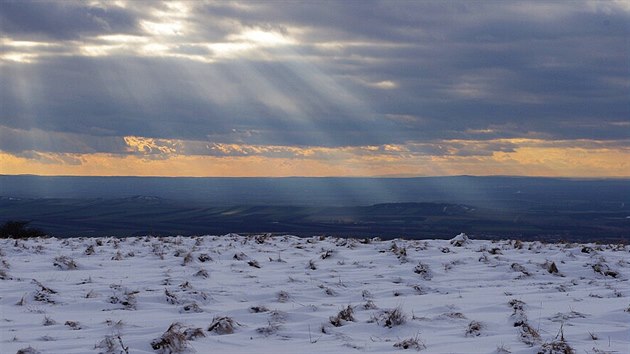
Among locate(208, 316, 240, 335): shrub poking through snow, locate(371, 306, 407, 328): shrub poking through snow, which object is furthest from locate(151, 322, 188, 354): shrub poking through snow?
locate(371, 306, 407, 328): shrub poking through snow

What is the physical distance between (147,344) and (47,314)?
294 centimetres

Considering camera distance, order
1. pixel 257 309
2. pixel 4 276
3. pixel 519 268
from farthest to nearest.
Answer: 1. pixel 519 268
2. pixel 4 276
3. pixel 257 309

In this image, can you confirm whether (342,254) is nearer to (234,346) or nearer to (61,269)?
(61,269)

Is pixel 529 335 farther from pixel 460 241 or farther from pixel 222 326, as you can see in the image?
pixel 460 241

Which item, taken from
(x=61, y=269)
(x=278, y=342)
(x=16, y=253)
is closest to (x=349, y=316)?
(x=278, y=342)

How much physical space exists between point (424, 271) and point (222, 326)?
6.52m

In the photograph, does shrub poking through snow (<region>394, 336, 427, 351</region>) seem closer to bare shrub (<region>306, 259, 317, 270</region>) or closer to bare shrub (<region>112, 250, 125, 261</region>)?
bare shrub (<region>306, 259, 317, 270</region>)

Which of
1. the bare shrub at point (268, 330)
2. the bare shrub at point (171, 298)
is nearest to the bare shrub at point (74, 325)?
the bare shrub at point (171, 298)

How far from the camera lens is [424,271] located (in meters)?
14.5

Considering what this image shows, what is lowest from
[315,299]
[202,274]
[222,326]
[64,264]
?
[315,299]

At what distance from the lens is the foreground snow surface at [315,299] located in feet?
28.3

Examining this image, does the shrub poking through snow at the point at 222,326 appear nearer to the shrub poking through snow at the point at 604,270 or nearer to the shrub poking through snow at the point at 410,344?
the shrub poking through snow at the point at 410,344

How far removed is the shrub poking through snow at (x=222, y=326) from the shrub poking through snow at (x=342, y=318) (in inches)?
58.2

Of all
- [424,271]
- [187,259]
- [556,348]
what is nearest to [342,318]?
[556,348]
